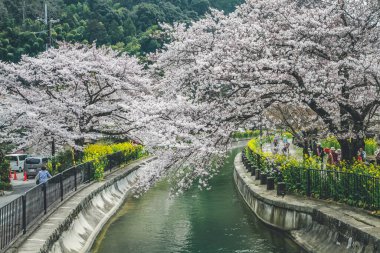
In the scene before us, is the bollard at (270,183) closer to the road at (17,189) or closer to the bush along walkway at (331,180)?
the bush along walkway at (331,180)

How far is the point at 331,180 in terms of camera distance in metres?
17.0

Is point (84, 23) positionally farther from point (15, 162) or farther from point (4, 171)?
point (4, 171)

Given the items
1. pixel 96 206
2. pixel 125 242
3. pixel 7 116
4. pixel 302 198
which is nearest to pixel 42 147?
pixel 7 116

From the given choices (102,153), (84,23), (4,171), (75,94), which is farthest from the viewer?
(84,23)

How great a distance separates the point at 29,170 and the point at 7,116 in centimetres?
788

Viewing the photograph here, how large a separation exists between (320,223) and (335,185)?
74.0 inches

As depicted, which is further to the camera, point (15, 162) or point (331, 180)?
point (15, 162)

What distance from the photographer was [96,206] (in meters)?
22.7

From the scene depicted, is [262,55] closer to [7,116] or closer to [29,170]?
[7,116]

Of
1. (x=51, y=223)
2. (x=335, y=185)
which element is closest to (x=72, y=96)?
(x=51, y=223)

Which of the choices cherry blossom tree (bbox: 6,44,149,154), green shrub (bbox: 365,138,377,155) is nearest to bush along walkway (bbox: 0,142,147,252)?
cherry blossom tree (bbox: 6,44,149,154)

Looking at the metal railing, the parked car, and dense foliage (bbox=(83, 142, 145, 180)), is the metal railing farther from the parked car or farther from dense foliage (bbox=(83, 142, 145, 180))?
the parked car

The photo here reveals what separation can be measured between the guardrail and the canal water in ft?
7.65

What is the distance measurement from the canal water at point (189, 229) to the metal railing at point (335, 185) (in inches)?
82.1
